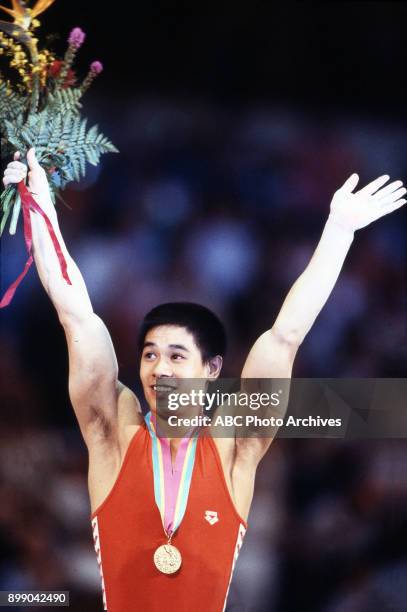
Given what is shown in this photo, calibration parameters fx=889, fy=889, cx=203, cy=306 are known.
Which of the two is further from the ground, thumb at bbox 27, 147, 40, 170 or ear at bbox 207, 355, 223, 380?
thumb at bbox 27, 147, 40, 170

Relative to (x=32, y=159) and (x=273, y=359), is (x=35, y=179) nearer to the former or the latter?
(x=32, y=159)

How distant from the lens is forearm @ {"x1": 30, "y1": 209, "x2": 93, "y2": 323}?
3219 millimetres

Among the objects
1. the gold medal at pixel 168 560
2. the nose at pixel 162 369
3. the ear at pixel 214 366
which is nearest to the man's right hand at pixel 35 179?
the nose at pixel 162 369

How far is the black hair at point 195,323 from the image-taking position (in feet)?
10.7

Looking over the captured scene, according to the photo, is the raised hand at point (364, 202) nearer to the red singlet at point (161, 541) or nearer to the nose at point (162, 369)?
the nose at point (162, 369)

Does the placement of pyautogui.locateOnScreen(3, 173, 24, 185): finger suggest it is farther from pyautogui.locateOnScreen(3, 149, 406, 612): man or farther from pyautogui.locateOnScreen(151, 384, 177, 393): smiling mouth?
pyautogui.locateOnScreen(151, 384, 177, 393): smiling mouth

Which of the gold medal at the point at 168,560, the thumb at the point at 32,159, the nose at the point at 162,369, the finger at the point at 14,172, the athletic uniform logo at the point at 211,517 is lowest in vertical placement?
the gold medal at the point at 168,560

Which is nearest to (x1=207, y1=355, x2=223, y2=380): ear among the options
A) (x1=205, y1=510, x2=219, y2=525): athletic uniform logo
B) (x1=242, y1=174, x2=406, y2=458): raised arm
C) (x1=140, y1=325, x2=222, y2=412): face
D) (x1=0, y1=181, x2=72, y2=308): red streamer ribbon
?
(x1=140, y1=325, x2=222, y2=412): face

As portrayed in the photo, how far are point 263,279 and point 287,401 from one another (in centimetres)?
46

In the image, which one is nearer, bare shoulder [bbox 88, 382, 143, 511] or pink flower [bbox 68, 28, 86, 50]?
bare shoulder [bbox 88, 382, 143, 511]

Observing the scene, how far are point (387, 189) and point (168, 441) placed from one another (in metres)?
1.23

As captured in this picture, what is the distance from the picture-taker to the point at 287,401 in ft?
10.6

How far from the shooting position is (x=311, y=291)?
3.19m

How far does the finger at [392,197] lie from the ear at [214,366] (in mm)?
830
